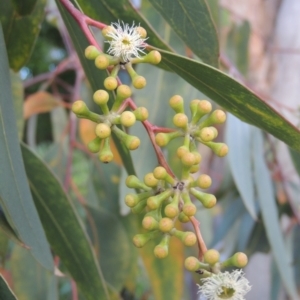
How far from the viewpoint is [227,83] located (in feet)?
1.52

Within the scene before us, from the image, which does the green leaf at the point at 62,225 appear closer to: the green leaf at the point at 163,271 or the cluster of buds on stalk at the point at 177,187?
the cluster of buds on stalk at the point at 177,187

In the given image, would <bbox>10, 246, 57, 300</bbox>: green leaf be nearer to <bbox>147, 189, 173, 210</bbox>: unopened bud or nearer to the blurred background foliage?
the blurred background foliage

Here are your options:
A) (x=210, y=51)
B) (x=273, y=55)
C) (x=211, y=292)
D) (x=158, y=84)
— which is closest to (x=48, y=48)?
(x=273, y=55)

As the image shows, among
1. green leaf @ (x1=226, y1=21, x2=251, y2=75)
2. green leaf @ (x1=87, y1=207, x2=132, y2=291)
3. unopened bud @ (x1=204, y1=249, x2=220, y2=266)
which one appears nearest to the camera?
unopened bud @ (x1=204, y1=249, x2=220, y2=266)

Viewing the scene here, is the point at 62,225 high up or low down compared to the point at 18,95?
down

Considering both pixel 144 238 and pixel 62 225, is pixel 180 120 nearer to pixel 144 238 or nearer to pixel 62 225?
pixel 144 238

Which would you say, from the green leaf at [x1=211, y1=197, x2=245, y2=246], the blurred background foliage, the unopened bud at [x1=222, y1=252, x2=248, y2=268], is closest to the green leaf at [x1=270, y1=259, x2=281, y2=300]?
the blurred background foliage

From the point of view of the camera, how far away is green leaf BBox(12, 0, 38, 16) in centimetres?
60

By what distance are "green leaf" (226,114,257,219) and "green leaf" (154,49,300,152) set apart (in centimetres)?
42

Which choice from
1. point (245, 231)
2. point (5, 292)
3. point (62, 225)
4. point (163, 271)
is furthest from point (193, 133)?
point (245, 231)

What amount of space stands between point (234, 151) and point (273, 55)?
1281 millimetres

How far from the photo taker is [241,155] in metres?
1.01

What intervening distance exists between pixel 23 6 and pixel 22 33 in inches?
4.3

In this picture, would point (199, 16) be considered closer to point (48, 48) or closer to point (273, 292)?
point (273, 292)
